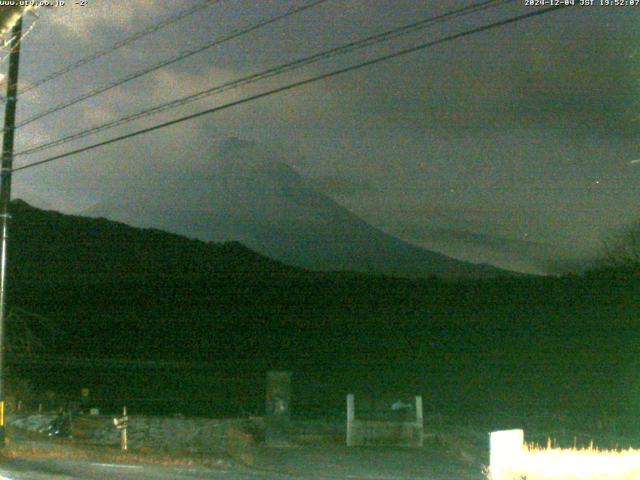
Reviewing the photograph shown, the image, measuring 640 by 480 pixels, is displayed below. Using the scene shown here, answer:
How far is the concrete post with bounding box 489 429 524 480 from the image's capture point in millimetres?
12953

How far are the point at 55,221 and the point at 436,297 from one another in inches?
1805

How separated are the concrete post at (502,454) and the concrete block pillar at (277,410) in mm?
8920

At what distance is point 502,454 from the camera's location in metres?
13.2

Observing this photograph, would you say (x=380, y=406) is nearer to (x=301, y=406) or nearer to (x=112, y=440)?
(x=112, y=440)

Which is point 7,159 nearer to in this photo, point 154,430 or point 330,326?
point 154,430

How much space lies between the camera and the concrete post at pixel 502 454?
1295 centimetres

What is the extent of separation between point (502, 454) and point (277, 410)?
9.57 metres

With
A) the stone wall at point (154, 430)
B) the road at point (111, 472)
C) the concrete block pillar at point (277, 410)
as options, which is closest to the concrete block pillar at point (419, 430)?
the concrete block pillar at point (277, 410)

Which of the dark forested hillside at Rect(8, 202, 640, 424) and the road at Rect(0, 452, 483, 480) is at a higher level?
the dark forested hillside at Rect(8, 202, 640, 424)

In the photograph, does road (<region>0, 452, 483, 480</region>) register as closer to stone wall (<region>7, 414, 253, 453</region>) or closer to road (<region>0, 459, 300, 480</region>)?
A: road (<region>0, 459, 300, 480</region>)

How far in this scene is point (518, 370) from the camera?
4994cm

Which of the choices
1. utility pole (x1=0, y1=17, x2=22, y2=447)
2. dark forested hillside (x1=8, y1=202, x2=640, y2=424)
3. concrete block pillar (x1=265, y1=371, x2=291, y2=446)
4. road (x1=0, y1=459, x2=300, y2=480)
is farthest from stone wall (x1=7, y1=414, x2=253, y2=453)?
dark forested hillside (x1=8, y1=202, x2=640, y2=424)

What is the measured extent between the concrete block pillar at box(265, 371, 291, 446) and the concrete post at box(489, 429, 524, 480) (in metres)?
8.92

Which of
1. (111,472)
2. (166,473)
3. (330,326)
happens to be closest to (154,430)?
(111,472)
